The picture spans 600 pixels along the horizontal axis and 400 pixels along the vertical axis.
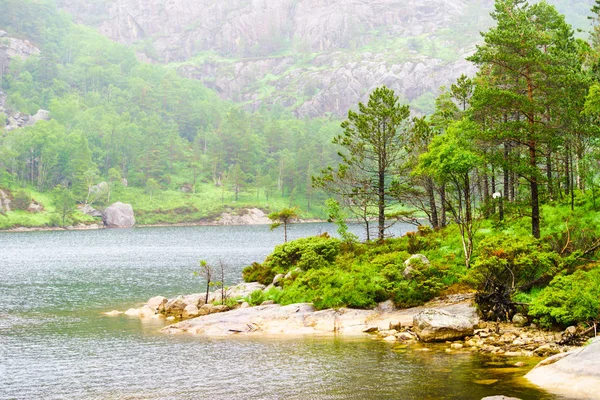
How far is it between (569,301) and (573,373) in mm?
6487

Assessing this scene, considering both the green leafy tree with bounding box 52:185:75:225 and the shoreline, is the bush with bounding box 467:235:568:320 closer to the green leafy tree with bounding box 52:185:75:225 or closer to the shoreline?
the shoreline

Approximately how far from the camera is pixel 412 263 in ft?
101

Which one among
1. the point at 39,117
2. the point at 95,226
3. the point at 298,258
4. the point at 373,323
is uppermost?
the point at 39,117

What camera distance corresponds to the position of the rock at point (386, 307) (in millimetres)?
29322

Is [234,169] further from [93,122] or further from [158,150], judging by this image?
[93,122]

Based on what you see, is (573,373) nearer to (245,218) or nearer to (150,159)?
(245,218)

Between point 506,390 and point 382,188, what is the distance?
2763 centimetres

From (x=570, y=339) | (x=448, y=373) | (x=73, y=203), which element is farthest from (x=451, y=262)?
(x=73, y=203)

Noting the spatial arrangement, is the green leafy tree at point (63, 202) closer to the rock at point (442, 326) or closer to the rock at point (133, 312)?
the rock at point (133, 312)

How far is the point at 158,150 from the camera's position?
569 ft

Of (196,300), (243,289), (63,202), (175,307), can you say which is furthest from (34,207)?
(243,289)

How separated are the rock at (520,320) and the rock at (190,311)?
65.3ft

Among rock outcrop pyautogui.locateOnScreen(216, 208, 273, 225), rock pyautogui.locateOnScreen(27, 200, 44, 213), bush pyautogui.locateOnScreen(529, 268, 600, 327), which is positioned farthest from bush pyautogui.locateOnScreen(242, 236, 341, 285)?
rock outcrop pyautogui.locateOnScreen(216, 208, 273, 225)

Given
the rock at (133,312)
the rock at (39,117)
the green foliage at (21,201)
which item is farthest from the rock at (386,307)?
the rock at (39,117)
